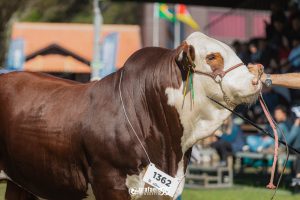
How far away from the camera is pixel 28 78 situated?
573cm

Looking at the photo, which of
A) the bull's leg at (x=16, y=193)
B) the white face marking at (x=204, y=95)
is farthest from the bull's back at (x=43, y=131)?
the white face marking at (x=204, y=95)

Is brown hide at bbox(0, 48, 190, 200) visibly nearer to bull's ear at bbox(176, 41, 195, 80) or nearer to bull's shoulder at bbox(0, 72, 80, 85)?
bull's ear at bbox(176, 41, 195, 80)

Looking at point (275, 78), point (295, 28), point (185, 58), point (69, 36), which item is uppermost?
point (295, 28)

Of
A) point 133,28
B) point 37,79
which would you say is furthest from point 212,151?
point 133,28

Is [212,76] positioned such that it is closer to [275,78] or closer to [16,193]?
[275,78]

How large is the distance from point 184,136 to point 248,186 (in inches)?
299

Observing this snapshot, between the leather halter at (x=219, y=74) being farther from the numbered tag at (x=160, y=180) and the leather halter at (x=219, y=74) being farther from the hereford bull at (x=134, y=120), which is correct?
the numbered tag at (x=160, y=180)

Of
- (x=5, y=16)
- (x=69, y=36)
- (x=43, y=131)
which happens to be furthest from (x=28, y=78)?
(x=69, y=36)

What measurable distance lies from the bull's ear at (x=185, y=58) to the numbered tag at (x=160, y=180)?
26.8 inches

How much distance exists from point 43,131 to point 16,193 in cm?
100

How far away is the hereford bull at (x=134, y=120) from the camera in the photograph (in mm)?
4773

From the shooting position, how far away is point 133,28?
139ft

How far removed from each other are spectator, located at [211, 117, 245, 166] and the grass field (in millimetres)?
1024

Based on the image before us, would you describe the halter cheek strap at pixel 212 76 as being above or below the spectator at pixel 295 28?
below
